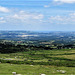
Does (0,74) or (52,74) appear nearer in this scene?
(0,74)

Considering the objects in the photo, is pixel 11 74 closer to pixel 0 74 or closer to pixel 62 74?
pixel 0 74

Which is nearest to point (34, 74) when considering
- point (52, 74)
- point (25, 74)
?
point (25, 74)

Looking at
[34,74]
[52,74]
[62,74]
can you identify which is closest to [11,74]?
[34,74]

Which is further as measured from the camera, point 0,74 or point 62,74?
point 62,74

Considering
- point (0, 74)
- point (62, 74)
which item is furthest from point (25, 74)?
point (62, 74)

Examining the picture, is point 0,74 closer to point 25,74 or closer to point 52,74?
point 25,74

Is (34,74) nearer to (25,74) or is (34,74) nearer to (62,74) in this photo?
(25,74)

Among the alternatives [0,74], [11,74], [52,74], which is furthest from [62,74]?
[0,74]
